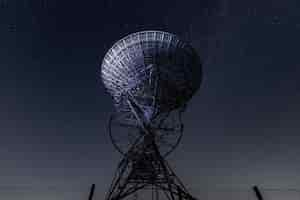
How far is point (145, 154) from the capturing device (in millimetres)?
17609

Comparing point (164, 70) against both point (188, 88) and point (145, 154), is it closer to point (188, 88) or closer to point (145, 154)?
point (188, 88)

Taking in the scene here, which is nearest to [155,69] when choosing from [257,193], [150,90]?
[150,90]

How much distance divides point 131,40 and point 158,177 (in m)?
6.66

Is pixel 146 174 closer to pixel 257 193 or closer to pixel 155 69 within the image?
pixel 155 69

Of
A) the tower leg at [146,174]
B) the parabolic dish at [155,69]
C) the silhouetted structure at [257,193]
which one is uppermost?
the parabolic dish at [155,69]

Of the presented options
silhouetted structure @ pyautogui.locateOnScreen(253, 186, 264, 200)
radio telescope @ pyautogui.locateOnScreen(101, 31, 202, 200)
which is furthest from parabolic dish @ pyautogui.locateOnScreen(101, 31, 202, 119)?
silhouetted structure @ pyautogui.locateOnScreen(253, 186, 264, 200)

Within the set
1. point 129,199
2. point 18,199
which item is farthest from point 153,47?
point 18,199

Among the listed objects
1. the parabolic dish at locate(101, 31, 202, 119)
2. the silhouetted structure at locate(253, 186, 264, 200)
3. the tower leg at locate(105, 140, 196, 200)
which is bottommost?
the silhouetted structure at locate(253, 186, 264, 200)

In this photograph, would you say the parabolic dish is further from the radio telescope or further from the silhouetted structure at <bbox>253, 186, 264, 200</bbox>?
the silhouetted structure at <bbox>253, 186, 264, 200</bbox>

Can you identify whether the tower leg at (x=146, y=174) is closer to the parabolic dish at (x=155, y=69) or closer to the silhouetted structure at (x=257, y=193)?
the parabolic dish at (x=155, y=69)

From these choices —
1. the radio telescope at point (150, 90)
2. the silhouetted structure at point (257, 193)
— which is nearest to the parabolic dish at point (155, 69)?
the radio telescope at point (150, 90)

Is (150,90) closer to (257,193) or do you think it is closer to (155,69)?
(155,69)

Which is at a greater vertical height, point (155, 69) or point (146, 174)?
point (155, 69)

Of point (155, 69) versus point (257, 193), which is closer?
point (155, 69)
